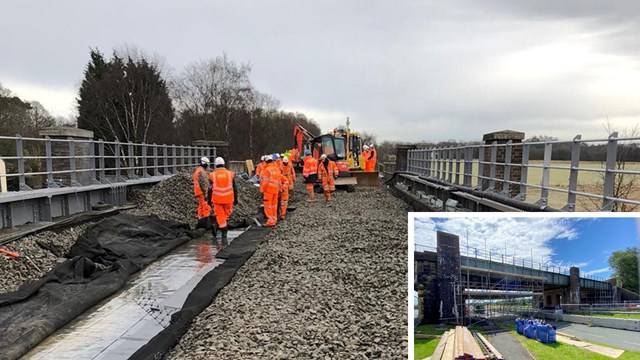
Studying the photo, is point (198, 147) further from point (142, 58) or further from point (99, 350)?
point (99, 350)

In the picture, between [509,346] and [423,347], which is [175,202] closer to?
[423,347]

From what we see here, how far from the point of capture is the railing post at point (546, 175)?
25.7 ft

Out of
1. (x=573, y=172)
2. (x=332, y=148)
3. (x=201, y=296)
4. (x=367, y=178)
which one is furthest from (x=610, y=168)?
(x=367, y=178)

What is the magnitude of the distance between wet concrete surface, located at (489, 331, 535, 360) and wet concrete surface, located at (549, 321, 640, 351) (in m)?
Answer: 0.16

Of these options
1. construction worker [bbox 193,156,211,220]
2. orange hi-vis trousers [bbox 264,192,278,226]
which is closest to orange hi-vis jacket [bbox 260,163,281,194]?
orange hi-vis trousers [bbox 264,192,278,226]

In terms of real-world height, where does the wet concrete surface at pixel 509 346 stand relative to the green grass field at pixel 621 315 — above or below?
below

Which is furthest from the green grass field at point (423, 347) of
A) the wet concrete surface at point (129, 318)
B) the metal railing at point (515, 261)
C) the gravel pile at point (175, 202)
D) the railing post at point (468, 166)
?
the gravel pile at point (175, 202)

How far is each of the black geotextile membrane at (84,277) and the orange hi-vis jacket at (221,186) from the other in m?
1.25

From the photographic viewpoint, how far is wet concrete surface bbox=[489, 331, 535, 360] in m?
1.84

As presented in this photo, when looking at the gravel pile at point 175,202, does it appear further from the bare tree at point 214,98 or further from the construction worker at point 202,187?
the bare tree at point 214,98

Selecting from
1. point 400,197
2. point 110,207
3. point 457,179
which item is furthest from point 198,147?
point 457,179

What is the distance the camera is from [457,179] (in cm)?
1482

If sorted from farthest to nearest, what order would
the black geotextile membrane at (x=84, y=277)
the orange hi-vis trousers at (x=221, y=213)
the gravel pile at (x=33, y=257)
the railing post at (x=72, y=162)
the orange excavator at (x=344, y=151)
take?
the orange excavator at (x=344, y=151) → the railing post at (x=72, y=162) → the orange hi-vis trousers at (x=221, y=213) → the gravel pile at (x=33, y=257) → the black geotextile membrane at (x=84, y=277)

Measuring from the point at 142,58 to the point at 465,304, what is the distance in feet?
137
